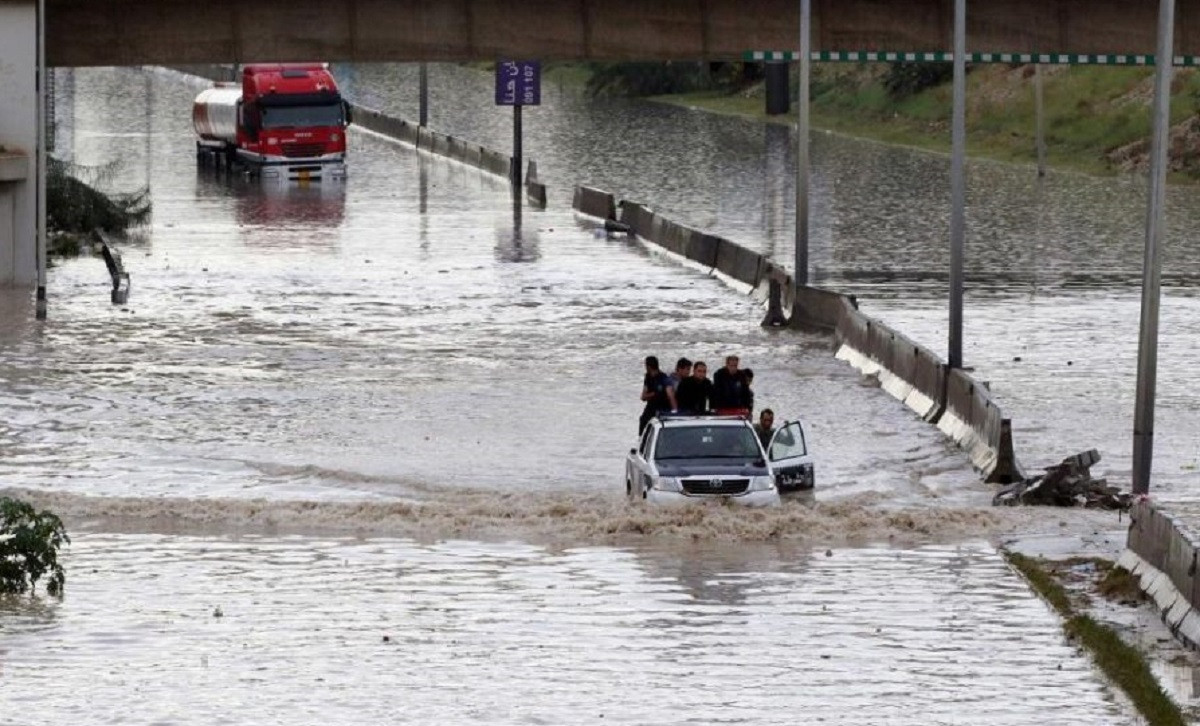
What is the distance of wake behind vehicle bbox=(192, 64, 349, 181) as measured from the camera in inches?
3302

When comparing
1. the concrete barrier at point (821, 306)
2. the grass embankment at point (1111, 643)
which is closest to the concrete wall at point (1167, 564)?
the grass embankment at point (1111, 643)

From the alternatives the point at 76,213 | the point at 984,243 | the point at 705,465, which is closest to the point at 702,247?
the point at 984,243

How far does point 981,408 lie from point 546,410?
7427 mm

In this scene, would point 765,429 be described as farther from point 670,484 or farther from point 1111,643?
point 1111,643

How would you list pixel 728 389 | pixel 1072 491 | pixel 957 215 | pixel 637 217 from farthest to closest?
1. pixel 637 217
2. pixel 957 215
3. pixel 728 389
4. pixel 1072 491

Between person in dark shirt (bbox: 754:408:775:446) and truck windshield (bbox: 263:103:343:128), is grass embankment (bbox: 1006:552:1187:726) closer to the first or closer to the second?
person in dark shirt (bbox: 754:408:775:446)

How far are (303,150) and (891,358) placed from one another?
4835 centimetres

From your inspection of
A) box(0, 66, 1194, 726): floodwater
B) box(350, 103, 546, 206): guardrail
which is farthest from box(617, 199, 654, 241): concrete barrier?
box(350, 103, 546, 206): guardrail

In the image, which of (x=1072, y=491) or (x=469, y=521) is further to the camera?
(x=1072, y=491)

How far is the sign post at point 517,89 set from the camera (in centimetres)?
8200

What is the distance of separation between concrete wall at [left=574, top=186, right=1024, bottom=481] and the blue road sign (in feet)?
68.5

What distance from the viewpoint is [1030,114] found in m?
92.8

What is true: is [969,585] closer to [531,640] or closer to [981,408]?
[531,640]

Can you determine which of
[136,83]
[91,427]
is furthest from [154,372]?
[136,83]
